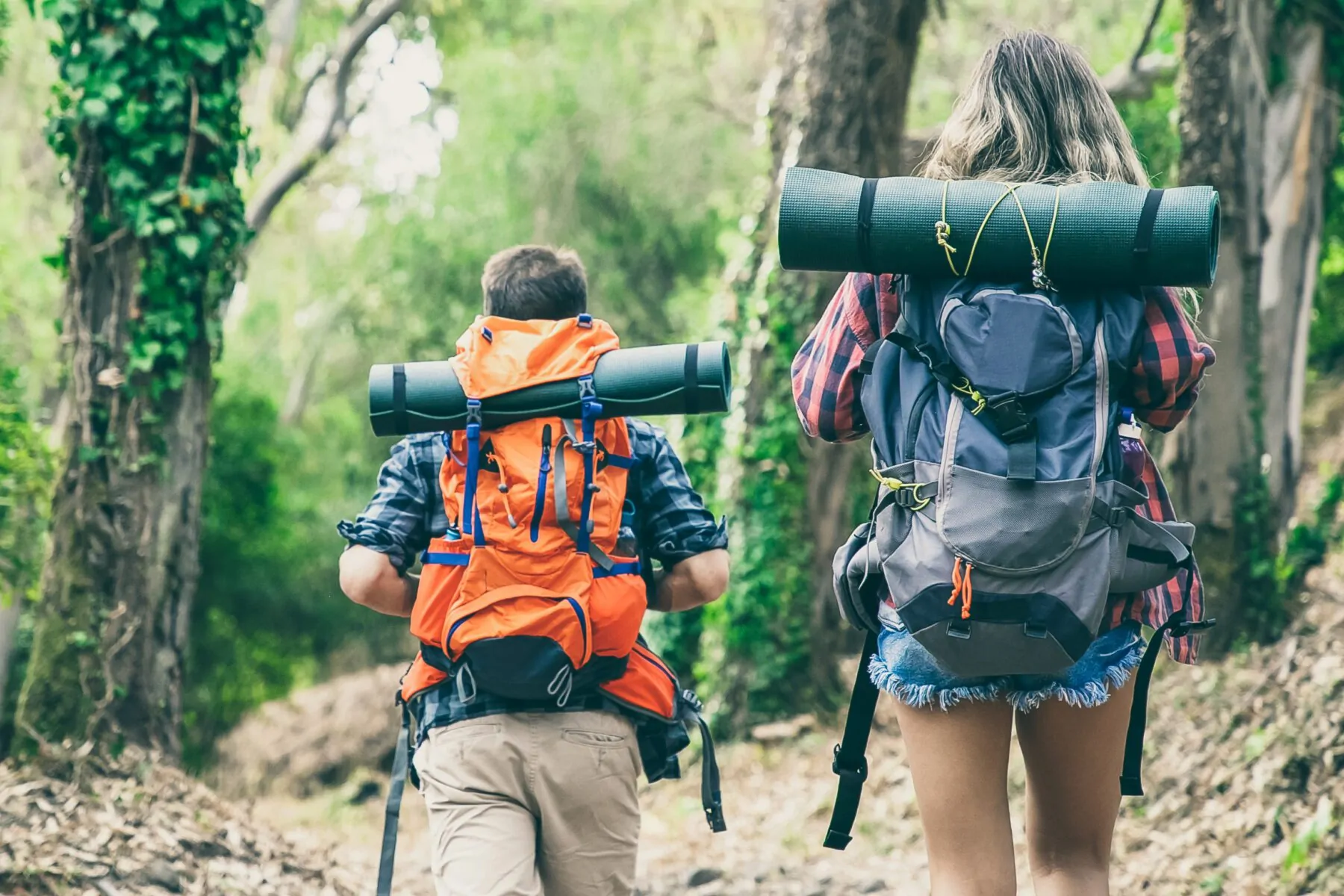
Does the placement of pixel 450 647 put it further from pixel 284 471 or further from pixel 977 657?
pixel 284 471

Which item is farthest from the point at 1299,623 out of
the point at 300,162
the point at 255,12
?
the point at 300,162

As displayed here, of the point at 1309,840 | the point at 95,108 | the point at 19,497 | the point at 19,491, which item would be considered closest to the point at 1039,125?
the point at 1309,840

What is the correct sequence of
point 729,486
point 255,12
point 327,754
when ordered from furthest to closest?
point 327,754 < point 729,486 < point 255,12

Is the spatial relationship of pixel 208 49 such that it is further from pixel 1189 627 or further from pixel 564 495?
pixel 1189 627

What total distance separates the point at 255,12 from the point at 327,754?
7175mm

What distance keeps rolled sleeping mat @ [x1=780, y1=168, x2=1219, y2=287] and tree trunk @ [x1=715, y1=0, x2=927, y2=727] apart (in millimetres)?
5892

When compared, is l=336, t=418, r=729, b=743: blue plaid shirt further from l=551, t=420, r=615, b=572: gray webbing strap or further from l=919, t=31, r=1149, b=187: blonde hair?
Answer: l=919, t=31, r=1149, b=187: blonde hair

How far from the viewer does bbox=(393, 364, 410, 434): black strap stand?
3.10 m

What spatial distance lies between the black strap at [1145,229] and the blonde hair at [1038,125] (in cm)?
21

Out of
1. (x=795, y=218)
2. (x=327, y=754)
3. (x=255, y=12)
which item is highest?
(x=255, y=12)

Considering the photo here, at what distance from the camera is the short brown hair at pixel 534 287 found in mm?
3312

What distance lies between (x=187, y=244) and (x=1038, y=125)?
3.80m

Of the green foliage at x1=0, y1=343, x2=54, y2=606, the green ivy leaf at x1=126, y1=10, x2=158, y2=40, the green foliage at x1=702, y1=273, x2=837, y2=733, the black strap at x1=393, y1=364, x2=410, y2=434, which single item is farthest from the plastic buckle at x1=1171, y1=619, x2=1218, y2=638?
the green foliage at x1=702, y1=273, x2=837, y2=733

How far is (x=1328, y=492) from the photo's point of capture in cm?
708
